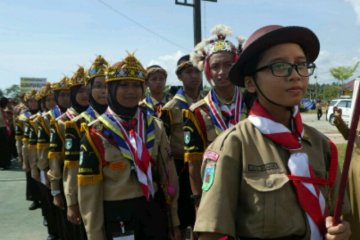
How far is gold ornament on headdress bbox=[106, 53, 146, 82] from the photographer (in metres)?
3.65

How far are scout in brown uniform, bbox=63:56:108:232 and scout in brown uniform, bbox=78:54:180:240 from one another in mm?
508

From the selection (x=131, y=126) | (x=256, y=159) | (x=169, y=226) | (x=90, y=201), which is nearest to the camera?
(x=256, y=159)

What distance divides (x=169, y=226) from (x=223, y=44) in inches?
67.0

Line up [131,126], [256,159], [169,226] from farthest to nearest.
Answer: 1. [169,226]
2. [131,126]
3. [256,159]

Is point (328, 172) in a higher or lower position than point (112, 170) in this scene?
higher

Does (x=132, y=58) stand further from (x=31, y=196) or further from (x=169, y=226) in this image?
(x=31, y=196)

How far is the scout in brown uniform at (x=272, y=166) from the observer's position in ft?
5.93

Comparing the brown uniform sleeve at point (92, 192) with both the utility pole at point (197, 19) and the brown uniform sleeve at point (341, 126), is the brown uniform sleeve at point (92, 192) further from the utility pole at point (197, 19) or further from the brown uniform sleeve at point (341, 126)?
the utility pole at point (197, 19)

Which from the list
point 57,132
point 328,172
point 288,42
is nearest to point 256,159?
point 328,172

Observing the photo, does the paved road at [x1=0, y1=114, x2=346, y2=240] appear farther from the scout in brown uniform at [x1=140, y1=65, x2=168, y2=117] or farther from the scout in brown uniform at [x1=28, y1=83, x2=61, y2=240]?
the scout in brown uniform at [x1=140, y1=65, x2=168, y2=117]

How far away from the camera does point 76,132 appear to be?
170 inches

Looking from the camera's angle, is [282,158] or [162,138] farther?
[162,138]

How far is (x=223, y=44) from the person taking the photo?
3.67 m

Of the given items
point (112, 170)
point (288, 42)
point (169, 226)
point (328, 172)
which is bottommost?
point (169, 226)
